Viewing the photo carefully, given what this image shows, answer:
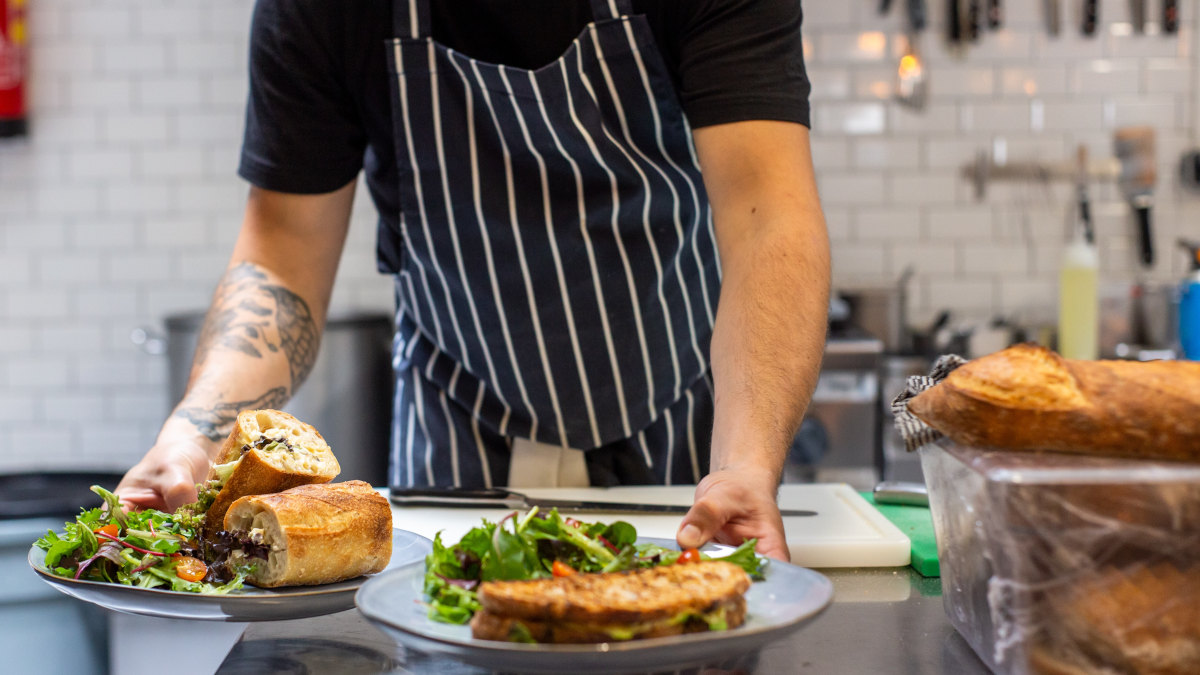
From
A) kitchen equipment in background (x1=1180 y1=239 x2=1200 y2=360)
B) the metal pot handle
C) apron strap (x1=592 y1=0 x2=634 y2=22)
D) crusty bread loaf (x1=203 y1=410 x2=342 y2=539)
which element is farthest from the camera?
the metal pot handle

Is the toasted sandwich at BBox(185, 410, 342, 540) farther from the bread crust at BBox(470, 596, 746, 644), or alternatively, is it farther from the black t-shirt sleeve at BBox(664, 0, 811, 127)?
the black t-shirt sleeve at BBox(664, 0, 811, 127)

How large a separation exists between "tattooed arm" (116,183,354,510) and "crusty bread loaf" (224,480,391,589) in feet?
1.01

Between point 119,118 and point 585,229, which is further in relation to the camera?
point 119,118

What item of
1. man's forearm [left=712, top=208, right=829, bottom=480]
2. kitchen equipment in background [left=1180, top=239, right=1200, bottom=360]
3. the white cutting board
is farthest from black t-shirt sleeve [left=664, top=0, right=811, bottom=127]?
kitchen equipment in background [left=1180, top=239, right=1200, bottom=360]

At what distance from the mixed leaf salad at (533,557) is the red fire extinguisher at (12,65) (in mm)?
2890

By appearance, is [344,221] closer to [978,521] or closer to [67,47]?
[978,521]

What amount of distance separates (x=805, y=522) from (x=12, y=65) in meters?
2.85

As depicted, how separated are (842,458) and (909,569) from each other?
1.73 metres

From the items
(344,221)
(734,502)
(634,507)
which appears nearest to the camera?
(734,502)

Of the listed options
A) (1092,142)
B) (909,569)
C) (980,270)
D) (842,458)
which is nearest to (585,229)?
(909,569)

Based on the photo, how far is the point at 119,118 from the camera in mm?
3131

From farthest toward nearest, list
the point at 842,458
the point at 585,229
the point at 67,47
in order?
the point at 67,47
the point at 842,458
the point at 585,229

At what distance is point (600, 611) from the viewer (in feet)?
1.86

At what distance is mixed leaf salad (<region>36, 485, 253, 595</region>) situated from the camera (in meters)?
0.81
